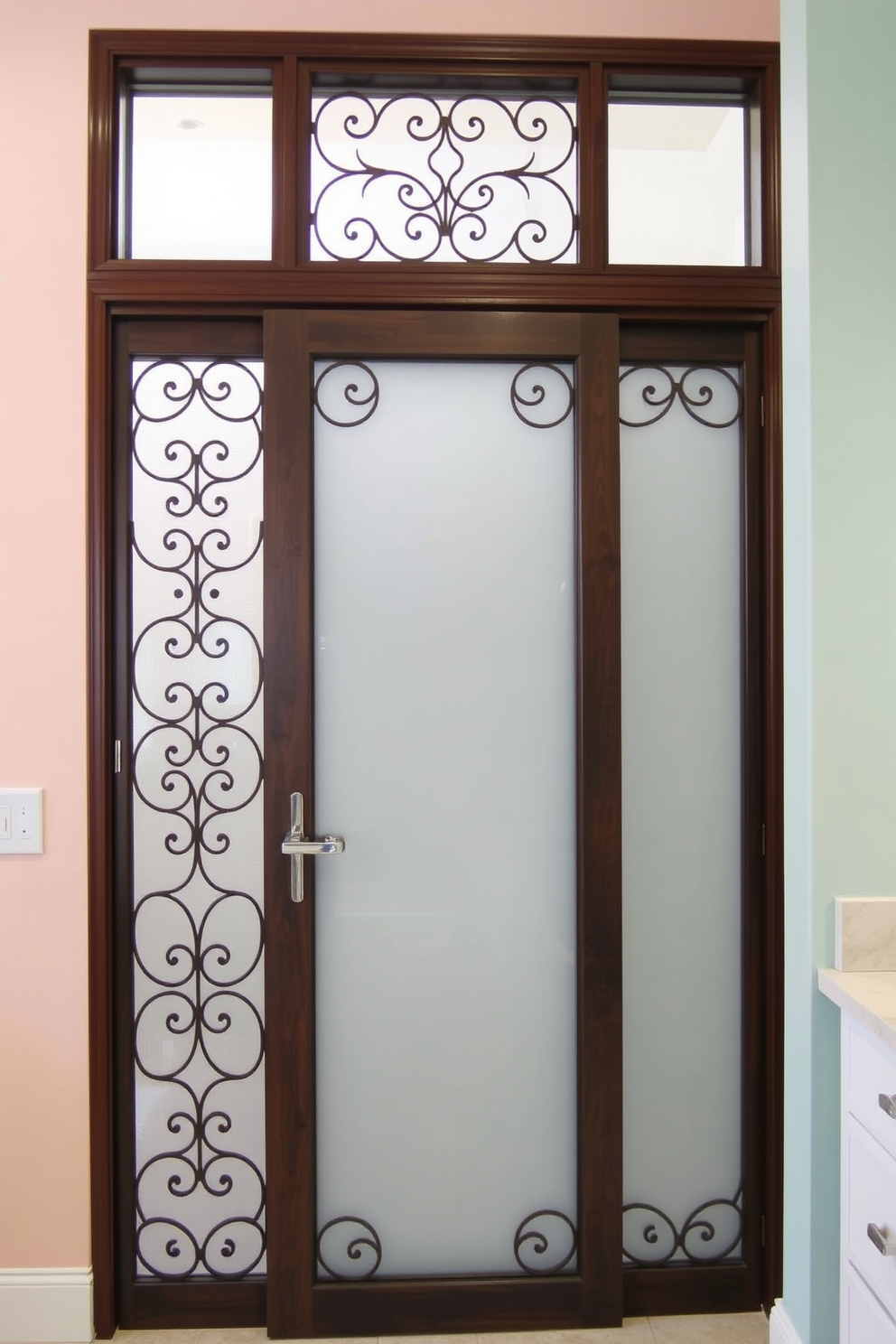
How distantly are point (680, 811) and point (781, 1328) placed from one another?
3.34ft

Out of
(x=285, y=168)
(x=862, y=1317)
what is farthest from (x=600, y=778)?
(x=285, y=168)

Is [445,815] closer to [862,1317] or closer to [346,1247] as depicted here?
[346,1247]

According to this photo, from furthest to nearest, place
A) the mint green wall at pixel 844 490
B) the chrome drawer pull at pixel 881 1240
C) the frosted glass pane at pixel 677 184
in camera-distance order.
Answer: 1. the frosted glass pane at pixel 677 184
2. the mint green wall at pixel 844 490
3. the chrome drawer pull at pixel 881 1240

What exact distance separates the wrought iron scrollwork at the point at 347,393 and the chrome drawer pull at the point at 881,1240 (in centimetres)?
176

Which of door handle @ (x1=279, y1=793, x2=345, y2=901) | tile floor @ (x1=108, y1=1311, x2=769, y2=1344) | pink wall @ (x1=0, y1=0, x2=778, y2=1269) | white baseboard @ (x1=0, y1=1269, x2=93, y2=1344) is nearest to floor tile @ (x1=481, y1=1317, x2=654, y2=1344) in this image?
tile floor @ (x1=108, y1=1311, x2=769, y2=1344)

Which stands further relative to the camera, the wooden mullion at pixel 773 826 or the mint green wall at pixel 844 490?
the wooden mullion at pixel 773 826

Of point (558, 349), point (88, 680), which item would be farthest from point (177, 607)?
point (558, 349)

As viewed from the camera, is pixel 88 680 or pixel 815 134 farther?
pixel 88 680

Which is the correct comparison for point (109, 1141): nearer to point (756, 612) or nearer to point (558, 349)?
point (756, 612)

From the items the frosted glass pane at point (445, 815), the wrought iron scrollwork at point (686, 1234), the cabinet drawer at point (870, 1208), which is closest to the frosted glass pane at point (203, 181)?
the frosted glass pane at point (445, 815)

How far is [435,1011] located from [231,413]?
142 cm

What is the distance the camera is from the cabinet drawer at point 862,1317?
1336 mm

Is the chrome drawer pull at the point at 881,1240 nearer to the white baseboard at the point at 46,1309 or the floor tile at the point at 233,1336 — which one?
the floor tile at the point at 233,1336

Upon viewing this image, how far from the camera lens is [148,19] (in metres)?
1.94
